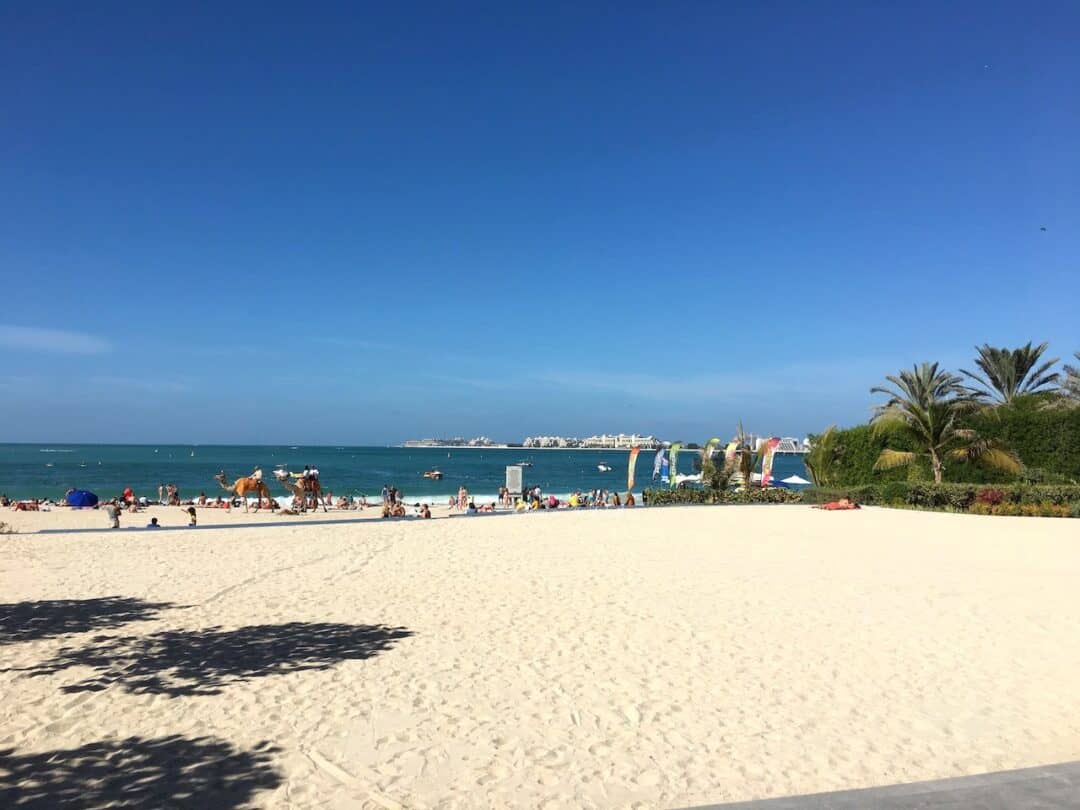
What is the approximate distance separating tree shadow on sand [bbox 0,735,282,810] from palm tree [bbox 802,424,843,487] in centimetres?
2949

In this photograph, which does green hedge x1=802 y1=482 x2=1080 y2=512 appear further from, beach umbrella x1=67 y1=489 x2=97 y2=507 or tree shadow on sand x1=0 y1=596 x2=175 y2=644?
beach umbrella x1=67 y1=489 x2=97 y2=507

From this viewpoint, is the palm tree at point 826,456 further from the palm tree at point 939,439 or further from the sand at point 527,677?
the sand at point 527,677

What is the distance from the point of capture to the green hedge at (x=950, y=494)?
20.7 meters

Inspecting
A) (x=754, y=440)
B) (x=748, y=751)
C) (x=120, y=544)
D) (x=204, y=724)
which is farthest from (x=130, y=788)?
(x=754, y=440)

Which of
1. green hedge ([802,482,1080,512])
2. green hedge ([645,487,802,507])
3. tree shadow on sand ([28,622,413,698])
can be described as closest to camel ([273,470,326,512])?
green hedge ([645,487,802,507])

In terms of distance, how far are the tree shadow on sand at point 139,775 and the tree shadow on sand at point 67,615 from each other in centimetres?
344

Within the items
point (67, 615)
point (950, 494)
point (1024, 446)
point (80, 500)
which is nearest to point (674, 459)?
point (950, 494)

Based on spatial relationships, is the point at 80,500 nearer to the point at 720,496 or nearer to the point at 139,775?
the point at 720,496

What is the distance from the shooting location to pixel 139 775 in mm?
4180

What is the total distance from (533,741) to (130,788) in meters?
2.44

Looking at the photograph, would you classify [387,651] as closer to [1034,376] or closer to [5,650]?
[5,650]

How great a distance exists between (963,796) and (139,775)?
4739mm

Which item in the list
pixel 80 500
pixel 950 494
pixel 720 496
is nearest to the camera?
pixel 950 494

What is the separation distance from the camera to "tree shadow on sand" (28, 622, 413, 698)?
5.87 meters
